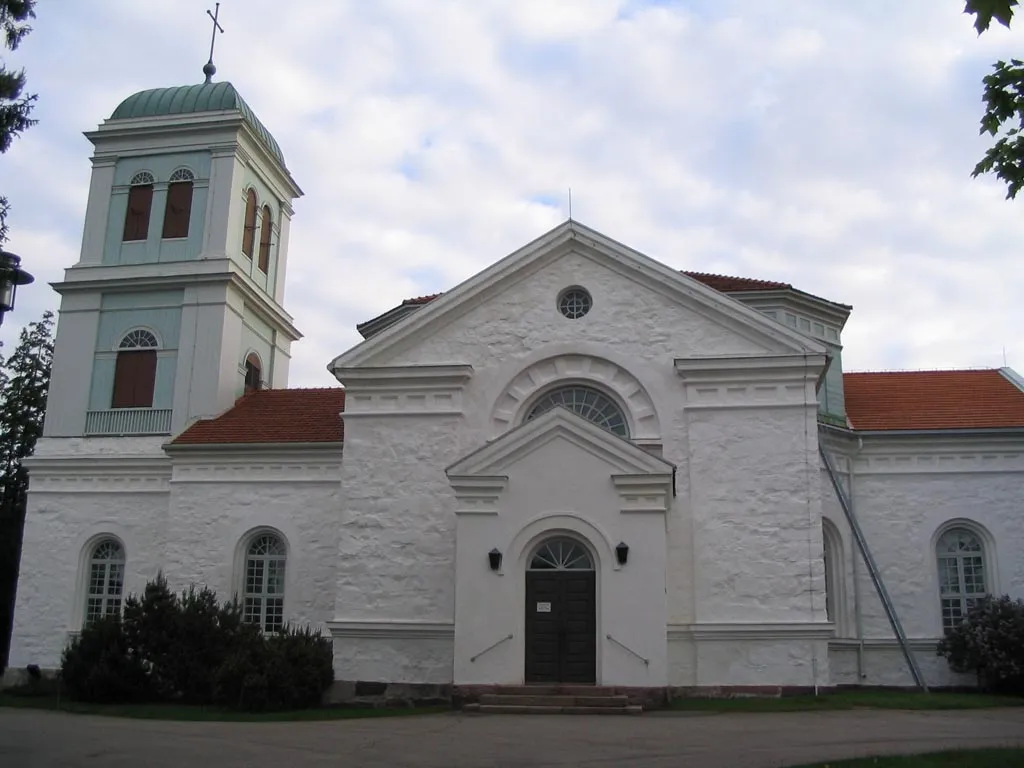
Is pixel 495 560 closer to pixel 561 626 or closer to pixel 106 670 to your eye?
pixel 561 626

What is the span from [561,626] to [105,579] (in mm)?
13680

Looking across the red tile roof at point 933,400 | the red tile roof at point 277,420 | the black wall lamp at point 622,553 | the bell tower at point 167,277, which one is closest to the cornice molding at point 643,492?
the black wall lamp at point 622,553

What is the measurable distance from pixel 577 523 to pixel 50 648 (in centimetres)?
1514

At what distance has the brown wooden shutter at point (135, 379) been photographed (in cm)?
2906

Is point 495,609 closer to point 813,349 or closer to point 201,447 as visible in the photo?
point 813,349

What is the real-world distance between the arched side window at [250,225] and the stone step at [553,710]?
1765 centimetres

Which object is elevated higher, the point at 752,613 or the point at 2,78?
the point at 2,78

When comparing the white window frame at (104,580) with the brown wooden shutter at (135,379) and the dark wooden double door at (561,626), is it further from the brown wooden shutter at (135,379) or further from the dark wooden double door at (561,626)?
the dark wooden double door at (561,626)

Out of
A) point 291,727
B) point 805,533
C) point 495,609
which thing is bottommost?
point 291,727

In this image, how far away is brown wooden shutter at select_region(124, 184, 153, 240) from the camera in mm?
30625

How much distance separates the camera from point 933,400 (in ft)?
89.1

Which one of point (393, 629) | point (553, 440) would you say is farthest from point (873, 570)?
point (393, 629)

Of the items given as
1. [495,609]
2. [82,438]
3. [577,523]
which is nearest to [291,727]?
[495,609]

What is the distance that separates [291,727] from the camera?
17.2 meters
